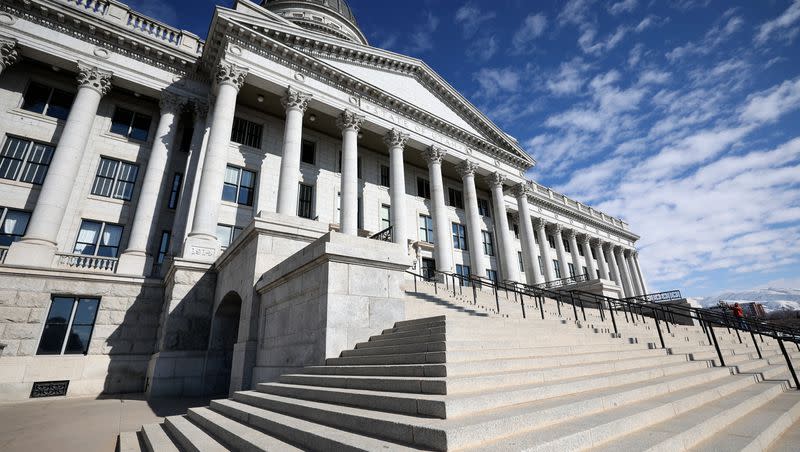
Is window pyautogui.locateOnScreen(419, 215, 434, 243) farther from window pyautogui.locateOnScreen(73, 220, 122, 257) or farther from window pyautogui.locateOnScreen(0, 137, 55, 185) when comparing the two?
window pyautogui.locateOnScreen(0, 137, 55, 185)

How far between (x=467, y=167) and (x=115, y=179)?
22.5m

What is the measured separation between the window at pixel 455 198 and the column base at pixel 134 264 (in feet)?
72.7

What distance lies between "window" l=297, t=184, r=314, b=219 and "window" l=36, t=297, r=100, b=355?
35.8ft

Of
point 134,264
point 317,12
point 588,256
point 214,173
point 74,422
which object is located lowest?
point 74,422

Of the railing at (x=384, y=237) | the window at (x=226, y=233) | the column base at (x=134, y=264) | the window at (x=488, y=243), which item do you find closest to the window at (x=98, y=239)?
the column base at (x=134, y=264)

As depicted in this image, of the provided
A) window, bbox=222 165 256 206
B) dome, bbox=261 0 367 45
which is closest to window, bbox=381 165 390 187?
window, bbox=222 165 256 206

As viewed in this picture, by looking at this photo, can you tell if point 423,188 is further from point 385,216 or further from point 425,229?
point 385,216

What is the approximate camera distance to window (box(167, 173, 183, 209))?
62.1ft

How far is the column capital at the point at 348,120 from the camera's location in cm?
2178

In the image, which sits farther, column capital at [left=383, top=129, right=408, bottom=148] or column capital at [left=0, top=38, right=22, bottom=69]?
column capital at [left=383, top=129, right=408, bottom=148]

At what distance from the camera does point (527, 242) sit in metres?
29.3

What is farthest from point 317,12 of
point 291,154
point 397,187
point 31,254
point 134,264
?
point 31,254

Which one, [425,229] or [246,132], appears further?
[425,229]

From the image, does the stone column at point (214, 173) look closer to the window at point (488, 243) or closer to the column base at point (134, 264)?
the column base at point (134, 264)
